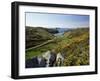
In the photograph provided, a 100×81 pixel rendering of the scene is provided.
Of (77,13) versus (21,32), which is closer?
(21,32)

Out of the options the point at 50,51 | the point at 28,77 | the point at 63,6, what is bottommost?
the point at 28,77

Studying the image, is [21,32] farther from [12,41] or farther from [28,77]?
[28,77]

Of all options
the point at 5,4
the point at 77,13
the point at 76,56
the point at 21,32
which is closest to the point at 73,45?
the point at 76,56

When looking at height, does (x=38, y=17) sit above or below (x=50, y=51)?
above

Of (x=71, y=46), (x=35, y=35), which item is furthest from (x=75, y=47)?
(x=35, y=35)

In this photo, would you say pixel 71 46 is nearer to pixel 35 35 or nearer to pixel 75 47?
pixel 75 47
